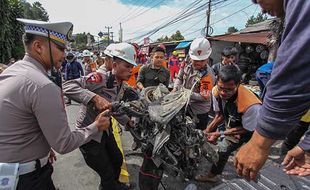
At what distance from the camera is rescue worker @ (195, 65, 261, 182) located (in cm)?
272

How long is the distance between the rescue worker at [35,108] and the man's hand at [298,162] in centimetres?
139

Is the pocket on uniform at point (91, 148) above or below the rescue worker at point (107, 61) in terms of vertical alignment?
below

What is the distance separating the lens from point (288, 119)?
110 centimetres

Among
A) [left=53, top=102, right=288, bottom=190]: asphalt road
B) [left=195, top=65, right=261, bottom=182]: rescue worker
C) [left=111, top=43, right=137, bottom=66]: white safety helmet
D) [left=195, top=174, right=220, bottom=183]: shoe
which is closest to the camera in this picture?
[left=111, top=43, right=137, bottom=66]: white safety helmet

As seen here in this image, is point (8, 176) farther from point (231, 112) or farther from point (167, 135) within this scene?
point (231, 112)

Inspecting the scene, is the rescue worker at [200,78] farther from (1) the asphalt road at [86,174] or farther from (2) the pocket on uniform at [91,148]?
(2) the pocket on uniform at [91,148]

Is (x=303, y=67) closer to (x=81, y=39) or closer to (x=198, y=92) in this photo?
(x=198, y=92)

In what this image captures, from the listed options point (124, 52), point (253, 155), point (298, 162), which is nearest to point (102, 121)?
point (124, 52)

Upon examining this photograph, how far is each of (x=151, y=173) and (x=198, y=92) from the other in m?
1.46

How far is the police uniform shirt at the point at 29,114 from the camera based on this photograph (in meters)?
1.57

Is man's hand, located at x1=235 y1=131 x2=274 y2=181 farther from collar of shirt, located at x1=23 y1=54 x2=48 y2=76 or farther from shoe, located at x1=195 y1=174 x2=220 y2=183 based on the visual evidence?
shoe, located at x1=195 y1=174 x2=220 y2=183

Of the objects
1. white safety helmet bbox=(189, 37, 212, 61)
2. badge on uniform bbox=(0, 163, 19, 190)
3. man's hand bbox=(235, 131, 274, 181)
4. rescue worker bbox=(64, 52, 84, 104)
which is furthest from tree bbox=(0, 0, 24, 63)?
man's hand bbox=(235, 131, 274, 181)

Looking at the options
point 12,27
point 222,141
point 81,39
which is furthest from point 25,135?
point 81,39

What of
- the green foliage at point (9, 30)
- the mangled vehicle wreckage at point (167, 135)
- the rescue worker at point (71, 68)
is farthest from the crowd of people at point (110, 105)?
the green foliage at point (9, 30)
